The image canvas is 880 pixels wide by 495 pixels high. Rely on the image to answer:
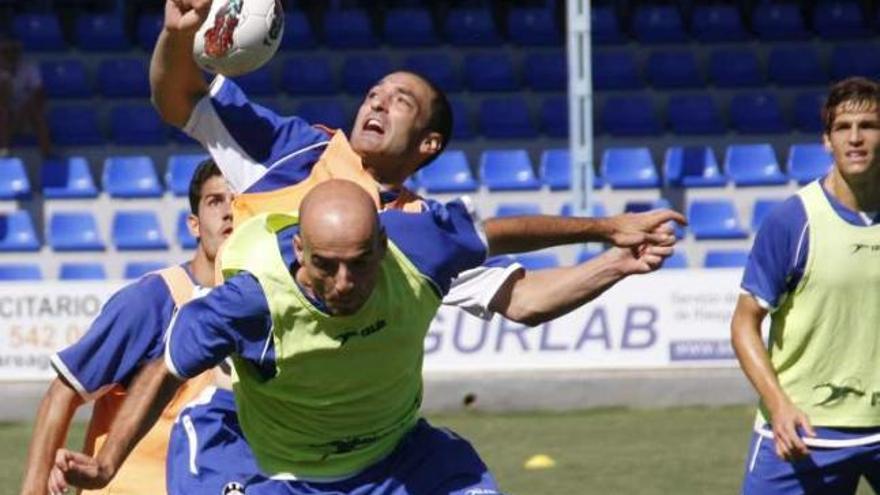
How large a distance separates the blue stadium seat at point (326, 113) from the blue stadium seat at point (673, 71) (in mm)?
3115

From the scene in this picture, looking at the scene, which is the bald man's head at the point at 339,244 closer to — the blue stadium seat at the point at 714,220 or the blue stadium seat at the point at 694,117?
the blue stadium seat at the point at 714,220

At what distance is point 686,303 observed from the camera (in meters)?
14.6

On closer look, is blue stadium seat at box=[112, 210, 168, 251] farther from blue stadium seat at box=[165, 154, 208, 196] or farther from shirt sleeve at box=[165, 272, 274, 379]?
shirt sleeve at box=[165, 272, 274, 379]

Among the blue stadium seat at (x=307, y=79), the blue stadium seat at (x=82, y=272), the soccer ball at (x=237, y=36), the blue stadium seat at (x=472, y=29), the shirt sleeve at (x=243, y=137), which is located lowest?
the blue stadium seat at (x=82, y=272)

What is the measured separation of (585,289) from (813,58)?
15788 millimetres

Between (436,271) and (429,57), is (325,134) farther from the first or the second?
(429,57)

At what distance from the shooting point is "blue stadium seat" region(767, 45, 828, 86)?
2094cm

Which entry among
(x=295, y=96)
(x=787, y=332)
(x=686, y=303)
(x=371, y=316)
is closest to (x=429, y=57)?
(x=295, y=96)

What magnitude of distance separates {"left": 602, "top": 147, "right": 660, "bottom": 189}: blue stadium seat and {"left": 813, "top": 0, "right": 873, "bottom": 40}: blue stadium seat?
10.4 ft

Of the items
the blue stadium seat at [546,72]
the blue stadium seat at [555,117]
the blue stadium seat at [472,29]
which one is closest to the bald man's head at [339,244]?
the blue stadium seat at [555,117]

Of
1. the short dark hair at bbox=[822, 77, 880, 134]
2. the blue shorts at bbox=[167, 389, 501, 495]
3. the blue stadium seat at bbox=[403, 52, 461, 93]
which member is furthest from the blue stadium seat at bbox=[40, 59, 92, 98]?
the blue shorts at bbox=[167, 389, 501, 495]

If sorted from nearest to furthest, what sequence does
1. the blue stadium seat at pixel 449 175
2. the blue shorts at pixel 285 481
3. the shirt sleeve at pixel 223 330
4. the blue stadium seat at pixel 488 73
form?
the shirt sleeve at pixel 223 330 < the blue shorts at pixel 285 481 < the blue stadium seat at pixel 449 175 < the blue stadium seat at pixel 488 73

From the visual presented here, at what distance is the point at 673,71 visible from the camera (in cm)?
2083

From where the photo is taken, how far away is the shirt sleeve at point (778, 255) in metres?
6.50
